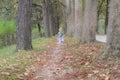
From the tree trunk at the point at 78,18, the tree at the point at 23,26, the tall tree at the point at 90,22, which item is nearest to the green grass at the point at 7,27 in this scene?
the tree trunk at the point at 78,18

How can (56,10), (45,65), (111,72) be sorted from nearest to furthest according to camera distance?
(111,72)
(45,65)
(56,10)

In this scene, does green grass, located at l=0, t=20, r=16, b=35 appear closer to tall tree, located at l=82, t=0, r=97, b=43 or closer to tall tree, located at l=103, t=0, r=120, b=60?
tall tree, located at l=82, t=0, r=97, b=43

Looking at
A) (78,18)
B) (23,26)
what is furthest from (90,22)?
(78,18)

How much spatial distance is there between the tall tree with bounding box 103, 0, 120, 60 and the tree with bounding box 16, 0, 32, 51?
7376 millimetres

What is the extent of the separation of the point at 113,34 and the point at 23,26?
25.3 feet

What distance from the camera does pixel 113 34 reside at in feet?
32.7

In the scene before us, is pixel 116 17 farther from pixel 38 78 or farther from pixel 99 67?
pixel 38 78

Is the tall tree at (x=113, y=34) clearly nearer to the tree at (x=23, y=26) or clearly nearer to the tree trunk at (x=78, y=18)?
the tree at (x=23, y=26)

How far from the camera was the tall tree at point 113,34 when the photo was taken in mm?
9773

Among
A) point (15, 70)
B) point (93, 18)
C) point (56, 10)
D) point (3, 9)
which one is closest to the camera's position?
point (15, 70)

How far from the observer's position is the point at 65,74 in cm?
914

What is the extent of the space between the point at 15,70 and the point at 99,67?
Result: 8.19 ft

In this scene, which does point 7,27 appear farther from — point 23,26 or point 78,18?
point 23,26

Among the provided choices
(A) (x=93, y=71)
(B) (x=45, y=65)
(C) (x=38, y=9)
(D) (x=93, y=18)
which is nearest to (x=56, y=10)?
(C) (x=38, y=9)
